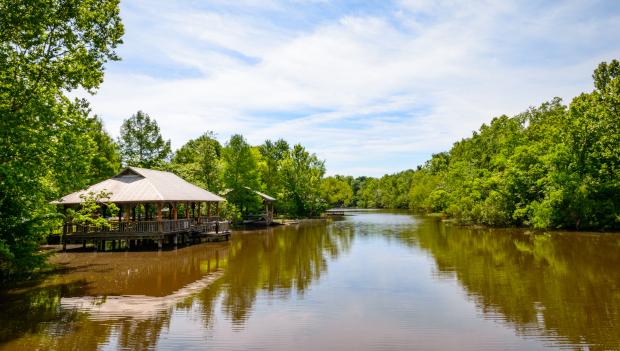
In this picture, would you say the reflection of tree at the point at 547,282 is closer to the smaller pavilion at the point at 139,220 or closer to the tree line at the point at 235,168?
the smaller pavilion at the point at 139,220

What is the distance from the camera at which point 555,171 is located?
38781 millimetres

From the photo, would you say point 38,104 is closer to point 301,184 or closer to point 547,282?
point 547,282

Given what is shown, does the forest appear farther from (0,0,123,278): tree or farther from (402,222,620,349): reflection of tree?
(402,222,620,349): reflection of tree

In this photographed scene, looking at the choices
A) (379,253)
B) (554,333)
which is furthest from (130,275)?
(554,333)

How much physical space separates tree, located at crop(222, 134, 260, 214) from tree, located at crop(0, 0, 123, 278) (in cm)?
3327

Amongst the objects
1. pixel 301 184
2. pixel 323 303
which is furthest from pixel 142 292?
pixel 301 184

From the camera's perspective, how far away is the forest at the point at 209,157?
50.0 feet

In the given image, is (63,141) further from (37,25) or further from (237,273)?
(237,273)

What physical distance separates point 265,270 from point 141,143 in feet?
147

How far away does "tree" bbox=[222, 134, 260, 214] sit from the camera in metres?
51.7

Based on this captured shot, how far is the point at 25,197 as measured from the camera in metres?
15.4

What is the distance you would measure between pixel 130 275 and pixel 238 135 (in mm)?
35545

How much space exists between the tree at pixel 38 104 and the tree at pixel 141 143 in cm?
4184

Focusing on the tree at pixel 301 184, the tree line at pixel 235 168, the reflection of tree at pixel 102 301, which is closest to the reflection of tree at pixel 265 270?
the reflection of tree at pixel 102 301
